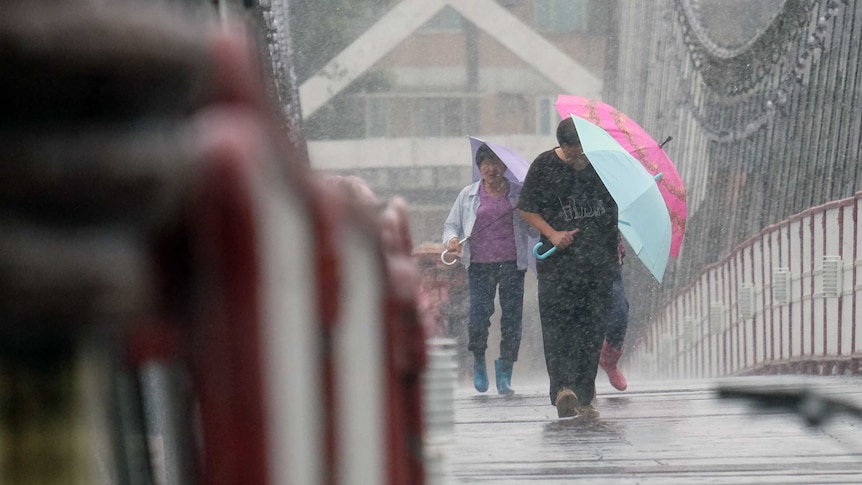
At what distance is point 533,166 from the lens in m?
3.56

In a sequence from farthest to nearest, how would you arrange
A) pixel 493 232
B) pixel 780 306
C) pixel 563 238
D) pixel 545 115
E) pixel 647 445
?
pixel 545 115, pixel 780 306, pixel 493 232, pixel 563 238, pixel 647 445

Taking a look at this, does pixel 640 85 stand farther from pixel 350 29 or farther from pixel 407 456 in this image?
pixel 407 456

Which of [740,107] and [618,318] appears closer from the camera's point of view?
[618,318]

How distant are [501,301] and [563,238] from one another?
929 millimetres

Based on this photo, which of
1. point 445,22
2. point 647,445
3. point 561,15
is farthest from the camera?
point 561,15

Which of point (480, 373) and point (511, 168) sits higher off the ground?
point (511, 168)

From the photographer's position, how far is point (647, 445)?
3387 mm

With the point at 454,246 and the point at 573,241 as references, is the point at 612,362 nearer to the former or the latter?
the point at 454,246

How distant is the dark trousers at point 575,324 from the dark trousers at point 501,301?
25.2 inches

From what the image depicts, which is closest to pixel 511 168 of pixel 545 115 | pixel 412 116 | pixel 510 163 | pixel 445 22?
pixel 510 163

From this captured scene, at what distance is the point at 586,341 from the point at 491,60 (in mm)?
3529

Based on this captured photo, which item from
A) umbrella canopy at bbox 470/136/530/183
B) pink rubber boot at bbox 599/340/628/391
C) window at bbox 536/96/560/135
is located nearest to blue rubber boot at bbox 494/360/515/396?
pink rubber boot at bbox 599/340/628/391

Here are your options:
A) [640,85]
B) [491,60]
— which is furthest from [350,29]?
[640,85]

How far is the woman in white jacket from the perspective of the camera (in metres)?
4.23
